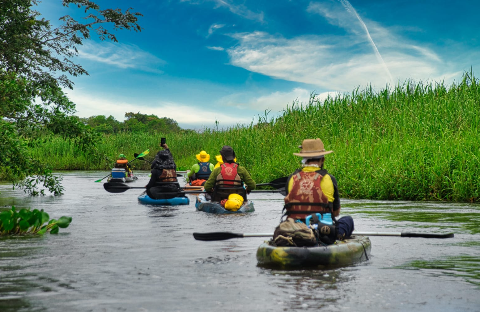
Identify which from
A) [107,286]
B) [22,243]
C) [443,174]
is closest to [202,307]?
[107,286]

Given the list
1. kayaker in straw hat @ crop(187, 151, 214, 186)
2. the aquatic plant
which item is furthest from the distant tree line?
the aquatic plant

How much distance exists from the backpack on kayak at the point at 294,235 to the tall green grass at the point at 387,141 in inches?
357

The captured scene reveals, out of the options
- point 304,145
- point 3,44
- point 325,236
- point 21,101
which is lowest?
point 325,236

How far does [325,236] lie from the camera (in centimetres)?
656

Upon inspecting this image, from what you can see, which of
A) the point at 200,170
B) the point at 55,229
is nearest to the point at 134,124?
the point at 200,170

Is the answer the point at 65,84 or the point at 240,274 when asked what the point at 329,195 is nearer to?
the point at 240,274

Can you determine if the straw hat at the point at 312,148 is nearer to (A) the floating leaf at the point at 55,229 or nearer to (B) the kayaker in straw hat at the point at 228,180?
(A) the floating leaf at the point at 55,229

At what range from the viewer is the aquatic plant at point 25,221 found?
8.60 metres

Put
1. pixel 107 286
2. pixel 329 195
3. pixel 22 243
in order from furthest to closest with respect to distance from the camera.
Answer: pixel 22 243, pixel 329 195, pixel 107 286

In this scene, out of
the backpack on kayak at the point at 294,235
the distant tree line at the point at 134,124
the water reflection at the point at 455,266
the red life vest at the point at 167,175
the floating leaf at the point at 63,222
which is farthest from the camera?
the distant tree line at the point at 134,124

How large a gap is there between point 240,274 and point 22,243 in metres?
3.92

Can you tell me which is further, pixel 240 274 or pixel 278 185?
pixel 278 185

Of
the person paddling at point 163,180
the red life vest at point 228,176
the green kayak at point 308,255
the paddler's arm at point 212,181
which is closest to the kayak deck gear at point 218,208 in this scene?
the paddler's arm at point 212,181

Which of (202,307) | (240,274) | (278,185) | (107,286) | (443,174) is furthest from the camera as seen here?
(443,174)
